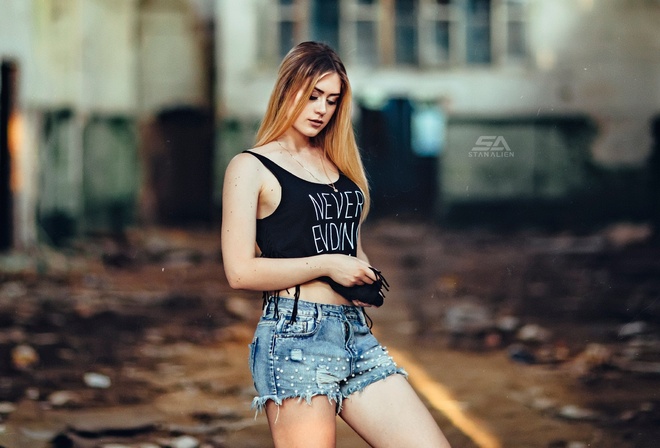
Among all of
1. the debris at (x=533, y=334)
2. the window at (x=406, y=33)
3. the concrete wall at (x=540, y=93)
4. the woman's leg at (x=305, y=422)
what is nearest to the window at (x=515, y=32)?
the concrete wall at (x=540, y=93)

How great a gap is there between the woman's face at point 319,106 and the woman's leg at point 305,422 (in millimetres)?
691

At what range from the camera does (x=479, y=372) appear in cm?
608

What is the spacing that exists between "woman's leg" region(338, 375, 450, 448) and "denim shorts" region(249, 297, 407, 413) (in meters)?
0.03

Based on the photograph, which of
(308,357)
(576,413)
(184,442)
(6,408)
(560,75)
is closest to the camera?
(308,357)

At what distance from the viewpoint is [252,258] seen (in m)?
2.20

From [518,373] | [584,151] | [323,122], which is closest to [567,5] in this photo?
[584,151]

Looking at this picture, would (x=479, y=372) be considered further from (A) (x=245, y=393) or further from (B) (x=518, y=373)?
(A) (x=245, y=393)

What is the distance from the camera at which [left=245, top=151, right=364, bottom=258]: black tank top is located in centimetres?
224

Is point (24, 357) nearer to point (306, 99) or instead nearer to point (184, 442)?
point (184, 442)

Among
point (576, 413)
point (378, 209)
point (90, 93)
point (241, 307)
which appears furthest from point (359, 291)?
point (378, 209)

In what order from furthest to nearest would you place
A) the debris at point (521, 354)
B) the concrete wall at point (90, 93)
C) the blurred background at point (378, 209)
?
the concrete wall at point (90, 93), the debris at point (521, 354), the blurred background at point (378, 209)

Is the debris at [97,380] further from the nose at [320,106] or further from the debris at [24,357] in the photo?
the nose at [320,106]

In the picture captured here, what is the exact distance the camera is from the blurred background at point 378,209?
5.39m

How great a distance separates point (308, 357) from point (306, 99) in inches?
25.4
